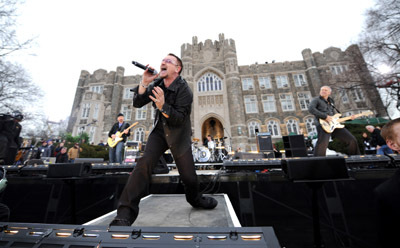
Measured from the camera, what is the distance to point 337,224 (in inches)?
97.1

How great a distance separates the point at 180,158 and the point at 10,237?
4.62 feet

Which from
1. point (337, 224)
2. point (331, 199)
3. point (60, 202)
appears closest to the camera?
point (337, 224)

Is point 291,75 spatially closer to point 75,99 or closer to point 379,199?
point 379,199

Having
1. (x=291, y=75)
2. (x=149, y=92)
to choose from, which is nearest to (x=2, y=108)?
(x=149, y=92)

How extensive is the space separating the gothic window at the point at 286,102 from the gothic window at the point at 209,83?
30.4 feet

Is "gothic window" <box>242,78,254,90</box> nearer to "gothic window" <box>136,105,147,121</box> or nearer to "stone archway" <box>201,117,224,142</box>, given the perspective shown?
"stone archway" <box>201,117,224,142</box>

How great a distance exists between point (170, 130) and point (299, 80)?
91.6 ft

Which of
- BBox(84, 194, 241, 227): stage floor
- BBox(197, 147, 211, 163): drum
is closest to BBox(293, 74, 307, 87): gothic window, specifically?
BBox(197, 147, 211, 163): drum

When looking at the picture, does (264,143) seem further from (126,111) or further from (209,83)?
(126,111)

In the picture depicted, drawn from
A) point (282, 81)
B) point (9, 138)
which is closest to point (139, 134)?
point (9, 138)

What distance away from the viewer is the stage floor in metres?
1.73

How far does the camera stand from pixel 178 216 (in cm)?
202

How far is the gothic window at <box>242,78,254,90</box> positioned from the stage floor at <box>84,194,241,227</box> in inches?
955

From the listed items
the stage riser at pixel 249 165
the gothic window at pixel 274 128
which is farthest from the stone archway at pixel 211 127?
the stage riser at pixel 249 165
